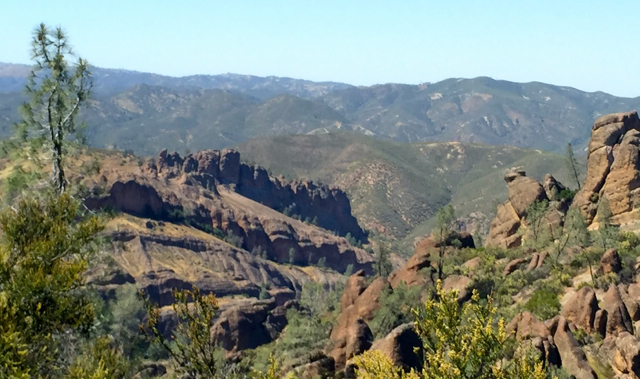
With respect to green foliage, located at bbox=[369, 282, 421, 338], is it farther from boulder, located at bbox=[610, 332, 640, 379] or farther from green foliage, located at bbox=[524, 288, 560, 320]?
boulder, located at bbox=[610, 332, 640, 379]

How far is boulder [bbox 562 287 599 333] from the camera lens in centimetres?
4316

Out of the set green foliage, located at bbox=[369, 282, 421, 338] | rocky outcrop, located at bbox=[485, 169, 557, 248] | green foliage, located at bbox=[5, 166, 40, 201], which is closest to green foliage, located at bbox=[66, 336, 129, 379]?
green foliage, located at bbox=[5, 166, 40, 201]

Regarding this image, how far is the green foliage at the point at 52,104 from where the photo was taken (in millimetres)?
23406

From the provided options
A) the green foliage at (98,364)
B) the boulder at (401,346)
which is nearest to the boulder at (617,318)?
the boulder at (401,346)

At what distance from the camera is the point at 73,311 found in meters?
15.0

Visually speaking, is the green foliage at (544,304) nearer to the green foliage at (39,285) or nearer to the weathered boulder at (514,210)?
the weathered boulder at (514,210)

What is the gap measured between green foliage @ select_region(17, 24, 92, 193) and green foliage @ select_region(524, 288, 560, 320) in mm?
39169

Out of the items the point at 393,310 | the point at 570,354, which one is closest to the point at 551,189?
the point at 393,310

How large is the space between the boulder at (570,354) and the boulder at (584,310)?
5.73m

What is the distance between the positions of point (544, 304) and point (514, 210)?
42.8m

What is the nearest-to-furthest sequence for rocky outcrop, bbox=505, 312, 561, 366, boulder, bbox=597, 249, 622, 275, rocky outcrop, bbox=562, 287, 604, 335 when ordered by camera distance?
1. rocky outcrop, bbox=505, 312, 561, 366
2. rocky outcrop, bbox=562, 287, 604, 335
3. boulder, bbox=597, 249, 622, 275

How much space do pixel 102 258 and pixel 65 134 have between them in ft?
19.7

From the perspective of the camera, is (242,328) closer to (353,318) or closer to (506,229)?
(353,318)

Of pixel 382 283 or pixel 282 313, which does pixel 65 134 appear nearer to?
pixel 382 283
